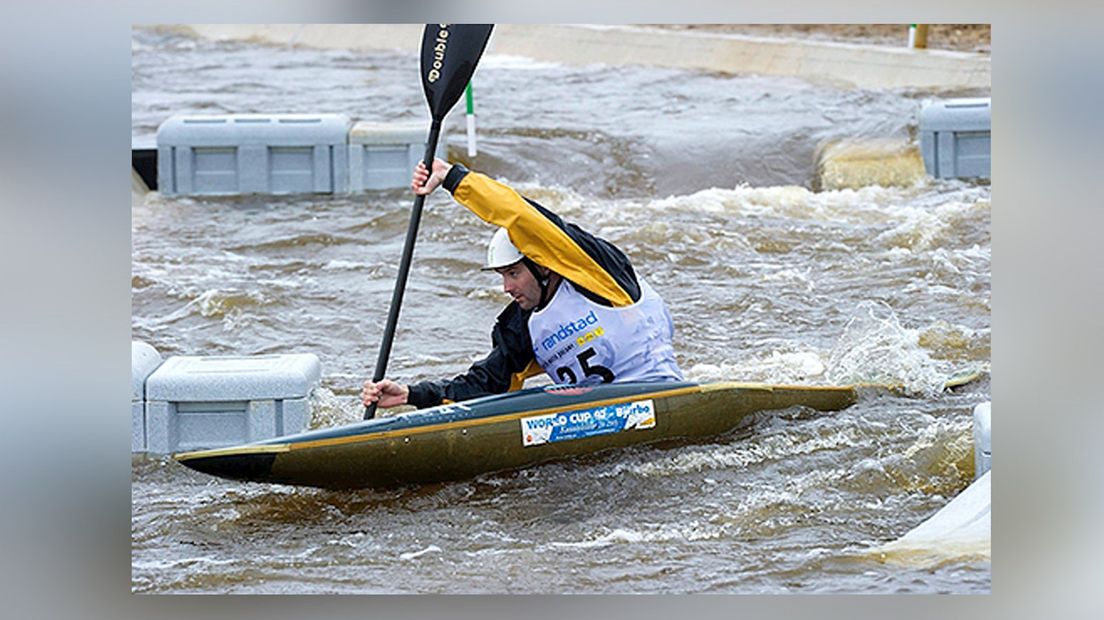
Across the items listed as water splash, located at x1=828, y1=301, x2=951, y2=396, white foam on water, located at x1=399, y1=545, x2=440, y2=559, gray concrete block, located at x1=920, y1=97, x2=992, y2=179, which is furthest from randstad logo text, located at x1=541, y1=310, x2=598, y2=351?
gray concrete block, located at x1=920, y1=97, x2=992, y2=179

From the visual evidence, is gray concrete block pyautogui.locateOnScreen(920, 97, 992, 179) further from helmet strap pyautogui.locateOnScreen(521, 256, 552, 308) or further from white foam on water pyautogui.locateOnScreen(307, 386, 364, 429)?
white foam on water pyautogui.locateOnScreen(307, 386, 364, 429)

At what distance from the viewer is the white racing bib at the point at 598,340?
3990 mm

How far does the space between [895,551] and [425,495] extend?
3.60 feet

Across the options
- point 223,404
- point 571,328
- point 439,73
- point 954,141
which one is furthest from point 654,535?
point 954,141

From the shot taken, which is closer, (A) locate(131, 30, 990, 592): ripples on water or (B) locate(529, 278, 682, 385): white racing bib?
(A) locate(131, 30, 990, 592): ripples on water

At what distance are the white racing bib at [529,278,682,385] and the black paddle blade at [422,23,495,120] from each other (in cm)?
54

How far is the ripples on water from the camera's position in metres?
3.63

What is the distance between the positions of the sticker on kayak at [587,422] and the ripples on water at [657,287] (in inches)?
4.0

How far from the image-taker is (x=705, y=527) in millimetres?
3754

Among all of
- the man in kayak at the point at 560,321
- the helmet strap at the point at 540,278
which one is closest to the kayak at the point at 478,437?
the man in kayak at the point at 560,321

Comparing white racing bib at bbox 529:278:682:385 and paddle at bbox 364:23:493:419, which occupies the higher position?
paddle at bbox 364:23:493:419

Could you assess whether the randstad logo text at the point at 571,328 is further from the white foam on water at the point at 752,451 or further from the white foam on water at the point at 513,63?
the white foam on water at the point at 513,63
